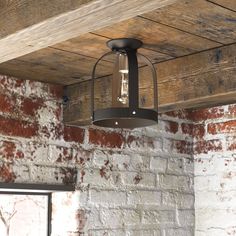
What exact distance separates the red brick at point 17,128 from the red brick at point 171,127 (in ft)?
2.00

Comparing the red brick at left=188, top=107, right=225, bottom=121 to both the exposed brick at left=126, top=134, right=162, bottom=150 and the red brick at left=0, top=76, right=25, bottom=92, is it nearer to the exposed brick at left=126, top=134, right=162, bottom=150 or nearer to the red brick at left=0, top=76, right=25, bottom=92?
the exposed brick at left=126, top=134, right=162, bottom=150

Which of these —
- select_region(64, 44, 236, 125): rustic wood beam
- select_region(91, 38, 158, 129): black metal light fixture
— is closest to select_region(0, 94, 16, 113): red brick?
select_region(64, 44, 236, 125): rustic wood beam

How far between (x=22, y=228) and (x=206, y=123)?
891 millimetres

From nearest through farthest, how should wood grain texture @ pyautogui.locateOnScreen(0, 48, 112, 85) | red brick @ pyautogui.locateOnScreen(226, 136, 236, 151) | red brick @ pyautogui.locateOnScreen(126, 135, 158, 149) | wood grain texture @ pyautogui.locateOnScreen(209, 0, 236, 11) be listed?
wood grain texture @ pyautogui.locateOnScreen(209, 0, 236, 11) < wood grain texture @ pyautogui.locateOnScreen(0, 48, 112, 85) < red brick @ pyautogui.locateOnScreen(126, 135, 158, 149) < red brick @ pyautogui.locateOnScreen(226, 136, 236, 151)

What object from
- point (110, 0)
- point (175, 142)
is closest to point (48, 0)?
point (110, 0)

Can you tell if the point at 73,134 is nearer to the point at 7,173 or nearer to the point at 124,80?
the point at 7,173

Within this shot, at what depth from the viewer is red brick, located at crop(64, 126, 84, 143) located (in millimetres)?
1745

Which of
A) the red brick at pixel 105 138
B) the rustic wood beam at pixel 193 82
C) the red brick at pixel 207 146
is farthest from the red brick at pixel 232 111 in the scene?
the rustic wood beam at pixel 193 82

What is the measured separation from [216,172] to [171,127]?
0.25m

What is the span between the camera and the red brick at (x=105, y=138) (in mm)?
1815

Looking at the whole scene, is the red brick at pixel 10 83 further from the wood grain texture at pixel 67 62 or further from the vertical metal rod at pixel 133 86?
the vertical metal rod at pixel 133 86

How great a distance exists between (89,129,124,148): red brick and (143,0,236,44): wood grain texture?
0.68 metres

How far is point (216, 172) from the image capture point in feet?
6.88

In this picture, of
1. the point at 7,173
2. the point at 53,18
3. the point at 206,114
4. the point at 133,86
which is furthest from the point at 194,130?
the point at 53,18
